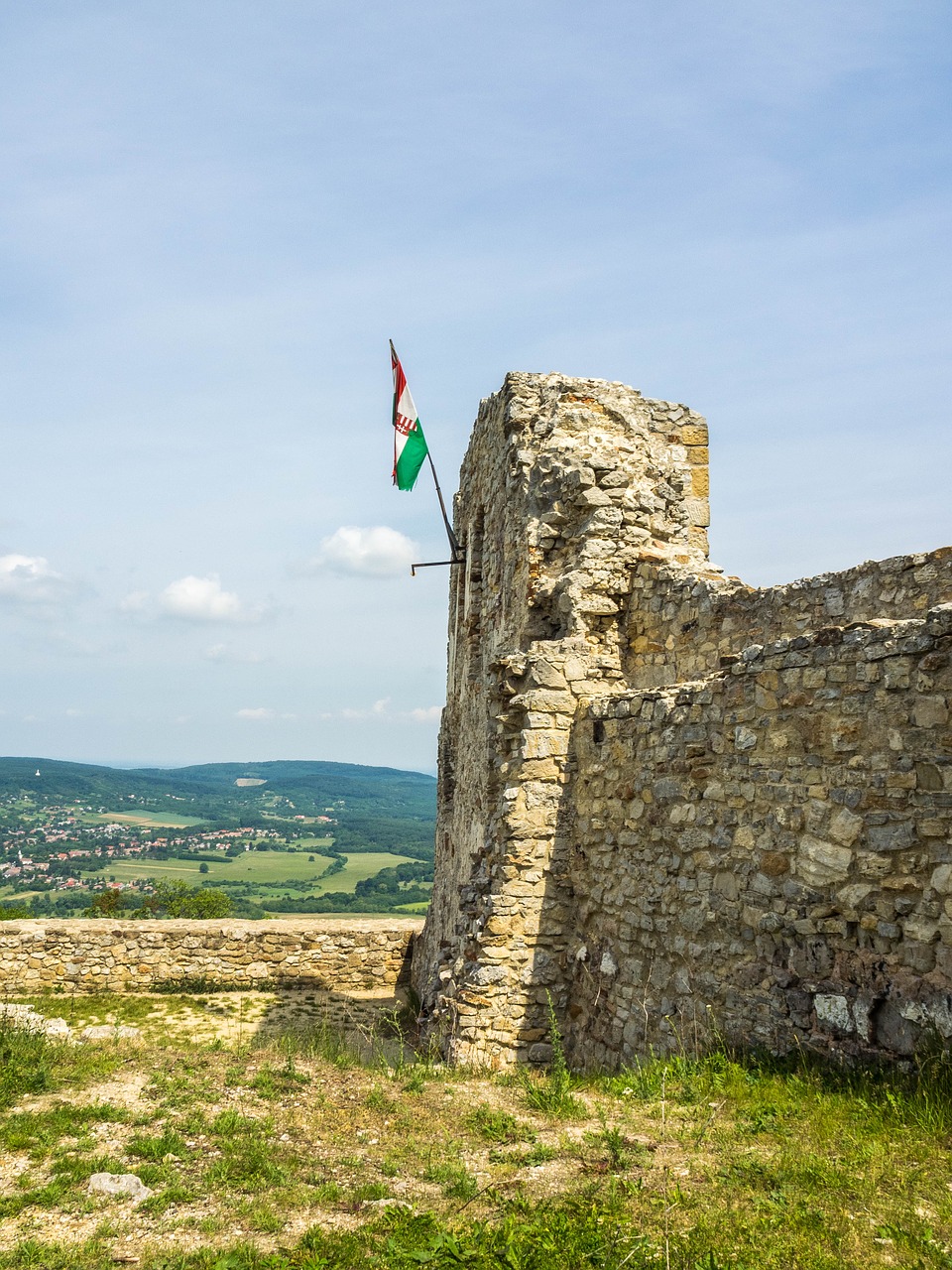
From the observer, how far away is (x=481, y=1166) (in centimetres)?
427

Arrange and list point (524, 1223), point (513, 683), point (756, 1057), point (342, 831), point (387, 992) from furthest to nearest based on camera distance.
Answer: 1. point (342, 831)
2. point (387, 992)
3. point (513, 683)
4. point (756, 1057)
5. point (524, 1223)

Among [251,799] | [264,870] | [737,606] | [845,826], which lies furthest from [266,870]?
[251,799]

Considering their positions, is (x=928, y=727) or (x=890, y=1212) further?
(x=928, y=727)

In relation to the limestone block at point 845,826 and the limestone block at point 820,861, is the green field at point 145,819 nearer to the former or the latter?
the limestone block at point 820,861

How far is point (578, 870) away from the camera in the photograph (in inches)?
289

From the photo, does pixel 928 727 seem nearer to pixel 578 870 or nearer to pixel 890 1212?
pixel 890 1212

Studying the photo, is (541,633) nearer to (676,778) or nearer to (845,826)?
(676,778)

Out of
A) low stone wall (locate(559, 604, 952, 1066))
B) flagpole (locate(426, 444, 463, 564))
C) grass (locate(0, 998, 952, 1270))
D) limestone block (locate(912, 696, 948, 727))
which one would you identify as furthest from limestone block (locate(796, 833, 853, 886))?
flagpole (locate(426, 444, 463, 564))

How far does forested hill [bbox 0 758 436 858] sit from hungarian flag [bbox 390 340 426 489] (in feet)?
270

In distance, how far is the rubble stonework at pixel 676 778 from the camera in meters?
4.67

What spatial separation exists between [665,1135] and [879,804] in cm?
193

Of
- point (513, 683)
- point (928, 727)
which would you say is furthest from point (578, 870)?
point (928, 727)

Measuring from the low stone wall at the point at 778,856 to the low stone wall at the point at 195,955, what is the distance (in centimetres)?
804

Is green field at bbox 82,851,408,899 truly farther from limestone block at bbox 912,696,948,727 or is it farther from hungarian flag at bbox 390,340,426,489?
limestone block at bbox 912,696,948,727
